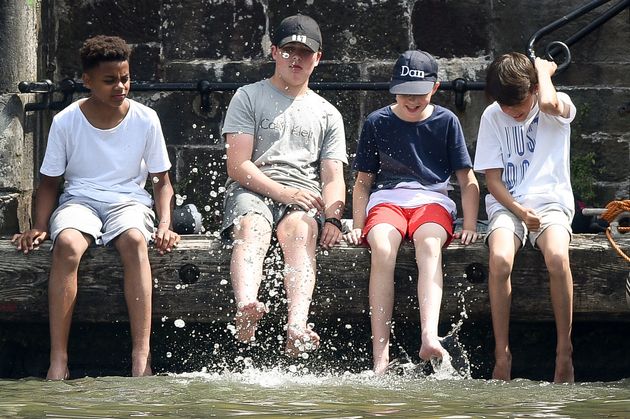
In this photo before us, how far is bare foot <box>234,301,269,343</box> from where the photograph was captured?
17.8ft

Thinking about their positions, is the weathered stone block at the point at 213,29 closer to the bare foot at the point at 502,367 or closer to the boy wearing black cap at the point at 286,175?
the boy wearing black cap at the point at 286,175

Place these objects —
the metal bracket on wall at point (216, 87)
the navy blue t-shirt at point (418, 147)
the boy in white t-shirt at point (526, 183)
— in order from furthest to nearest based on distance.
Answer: the metal bracket on wall at point (216, 87) → the navy blue t-shirt at point (418, 147) → the boy in white t-shirt at point (526, 183)

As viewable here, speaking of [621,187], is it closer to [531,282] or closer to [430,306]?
[531,282]

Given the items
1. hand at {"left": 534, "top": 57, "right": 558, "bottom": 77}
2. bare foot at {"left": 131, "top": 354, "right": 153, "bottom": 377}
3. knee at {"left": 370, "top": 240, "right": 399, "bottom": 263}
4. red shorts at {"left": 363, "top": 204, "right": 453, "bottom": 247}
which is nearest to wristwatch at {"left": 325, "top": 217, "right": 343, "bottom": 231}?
red shorts at {"left": 363, "top": 204, "right": 453, "bottom": 247}

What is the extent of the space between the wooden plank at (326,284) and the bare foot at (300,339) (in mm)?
321

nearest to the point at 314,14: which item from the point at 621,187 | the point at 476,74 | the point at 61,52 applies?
the point at 476,74

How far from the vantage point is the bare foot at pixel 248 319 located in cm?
543

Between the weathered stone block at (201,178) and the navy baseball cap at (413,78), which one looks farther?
the weathered stone block at (201,178)

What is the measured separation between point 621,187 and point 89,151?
2824mm

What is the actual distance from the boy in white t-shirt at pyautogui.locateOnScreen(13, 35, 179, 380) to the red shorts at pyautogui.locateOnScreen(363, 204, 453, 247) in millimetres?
848

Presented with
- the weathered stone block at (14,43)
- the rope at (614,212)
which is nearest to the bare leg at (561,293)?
the rope at (614,212)

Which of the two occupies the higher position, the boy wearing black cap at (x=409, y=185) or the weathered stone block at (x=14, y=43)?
the weathered stone block at (x=14, y=43)

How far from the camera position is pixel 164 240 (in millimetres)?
5738

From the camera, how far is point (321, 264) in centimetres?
579
